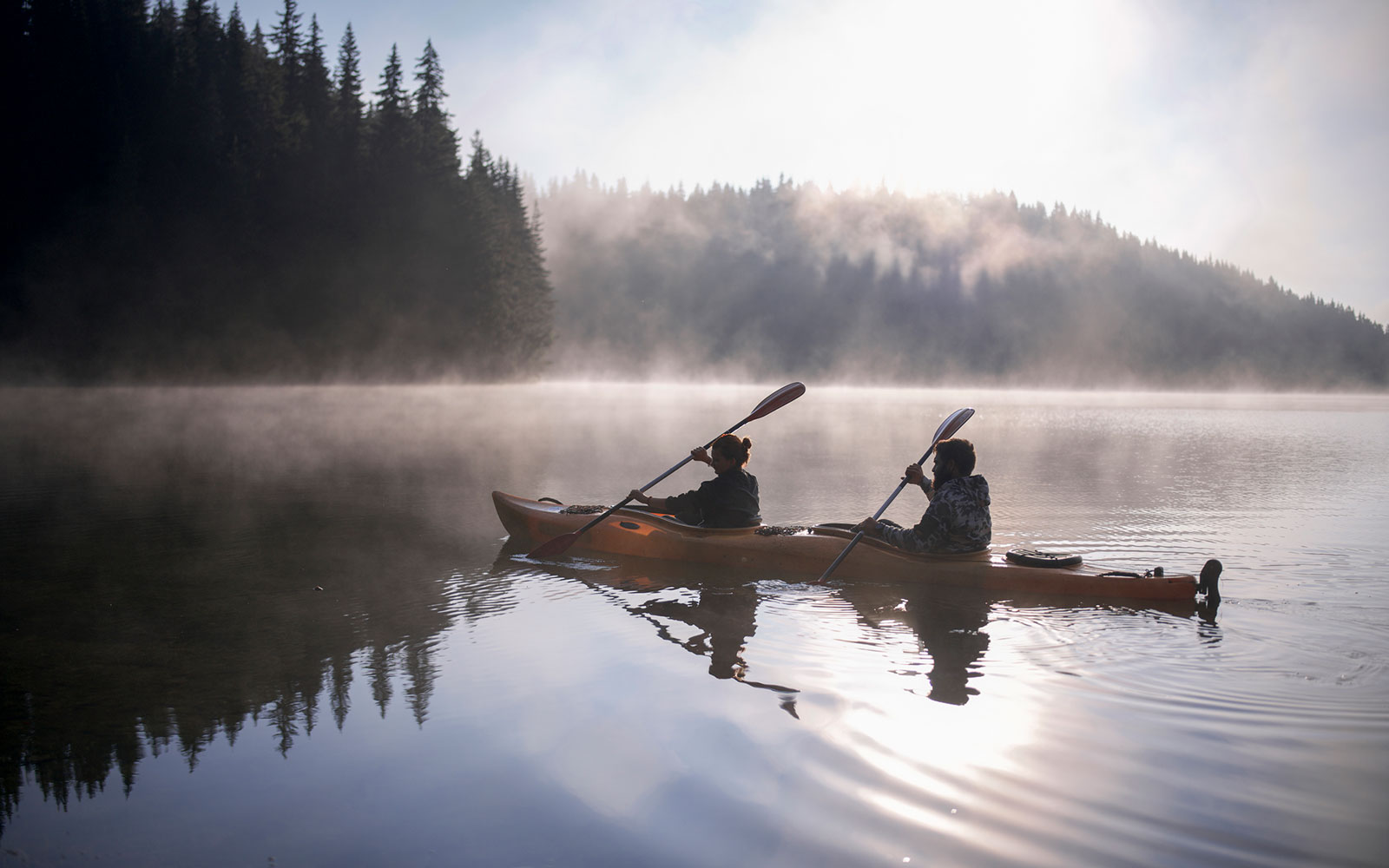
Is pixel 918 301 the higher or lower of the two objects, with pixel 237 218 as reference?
higher

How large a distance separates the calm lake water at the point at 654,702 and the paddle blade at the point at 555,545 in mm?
225

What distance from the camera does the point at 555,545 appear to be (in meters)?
9.34

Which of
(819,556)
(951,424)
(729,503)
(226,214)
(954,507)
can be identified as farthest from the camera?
(226,214)

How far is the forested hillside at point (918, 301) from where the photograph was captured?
147250 mm

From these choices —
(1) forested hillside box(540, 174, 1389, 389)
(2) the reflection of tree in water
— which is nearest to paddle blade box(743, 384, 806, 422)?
(2) the reflection of tree in water

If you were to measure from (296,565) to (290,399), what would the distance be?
34.6 metres

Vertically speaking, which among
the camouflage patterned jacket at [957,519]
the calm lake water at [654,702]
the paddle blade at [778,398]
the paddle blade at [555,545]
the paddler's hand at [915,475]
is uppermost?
the paddle blade at [778,398]

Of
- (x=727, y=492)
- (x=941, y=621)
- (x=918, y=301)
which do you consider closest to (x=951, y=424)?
(x=727, y=492)

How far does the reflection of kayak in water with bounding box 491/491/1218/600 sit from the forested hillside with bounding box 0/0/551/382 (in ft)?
112

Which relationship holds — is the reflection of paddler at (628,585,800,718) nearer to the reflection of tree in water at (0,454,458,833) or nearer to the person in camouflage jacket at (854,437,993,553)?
the person in camouflage jacket at (854,437,993,553)

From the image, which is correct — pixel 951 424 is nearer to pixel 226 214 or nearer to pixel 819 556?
pixel 819 556

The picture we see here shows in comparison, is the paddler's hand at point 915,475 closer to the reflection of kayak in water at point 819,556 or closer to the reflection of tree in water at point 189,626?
the reflection of kayak in water at point 819,556

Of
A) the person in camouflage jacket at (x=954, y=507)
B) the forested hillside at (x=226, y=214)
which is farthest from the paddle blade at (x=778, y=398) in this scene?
the forested hillside at (x=226, y=214)

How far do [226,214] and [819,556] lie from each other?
41.2m
